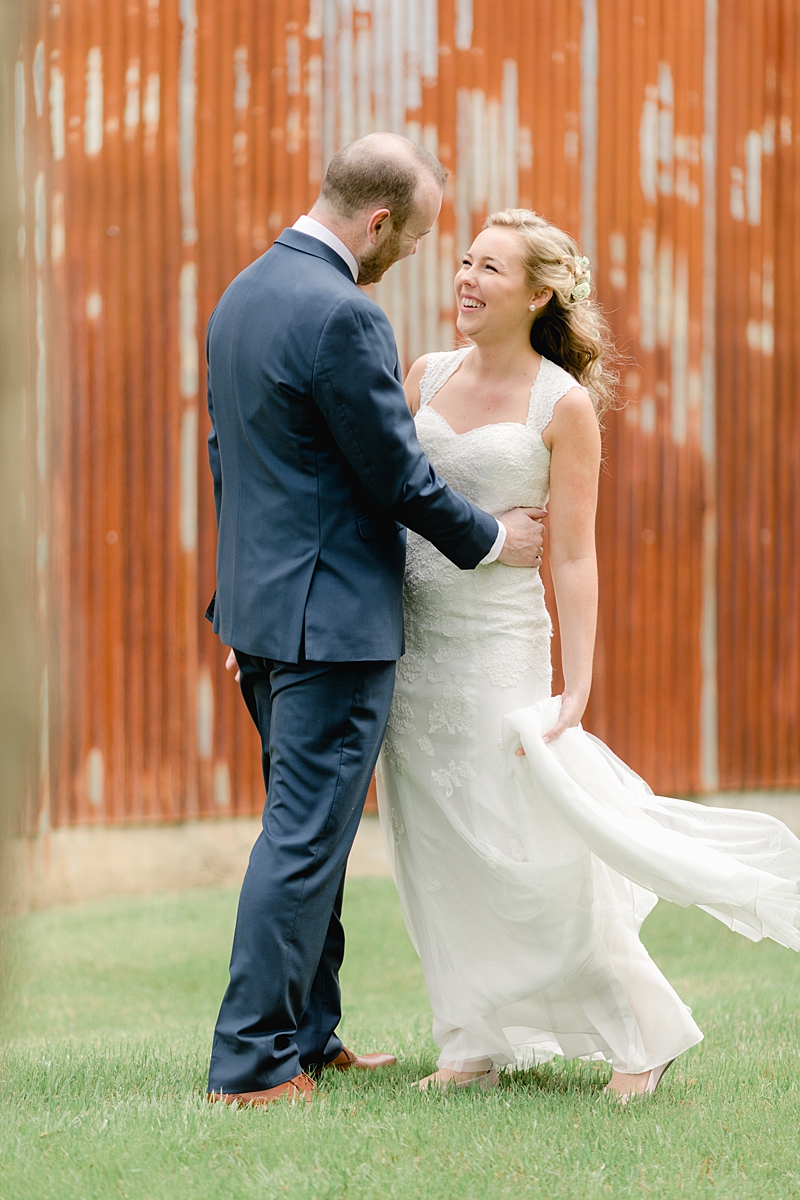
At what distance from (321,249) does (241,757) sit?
4034 millimetres

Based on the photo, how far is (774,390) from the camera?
732cm

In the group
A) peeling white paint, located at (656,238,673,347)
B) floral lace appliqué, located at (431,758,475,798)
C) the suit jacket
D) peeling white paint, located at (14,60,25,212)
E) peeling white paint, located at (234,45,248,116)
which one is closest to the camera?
peeling white paint, located at (14,60,25,212)

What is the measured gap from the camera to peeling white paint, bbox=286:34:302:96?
20.4 ft

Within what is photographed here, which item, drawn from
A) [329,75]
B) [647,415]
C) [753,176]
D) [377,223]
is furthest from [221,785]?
[753,176]

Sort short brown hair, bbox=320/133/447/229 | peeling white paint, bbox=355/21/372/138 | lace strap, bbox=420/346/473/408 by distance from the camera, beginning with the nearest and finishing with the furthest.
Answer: short brown hair, bbox=320/133/447/229
lace strap, bbox=420/346/473/408
peeling white paint, bbox=355/21/372/138

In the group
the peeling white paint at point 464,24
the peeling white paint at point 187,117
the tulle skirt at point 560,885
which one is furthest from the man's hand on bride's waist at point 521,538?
the peeling white paint at point 464,24

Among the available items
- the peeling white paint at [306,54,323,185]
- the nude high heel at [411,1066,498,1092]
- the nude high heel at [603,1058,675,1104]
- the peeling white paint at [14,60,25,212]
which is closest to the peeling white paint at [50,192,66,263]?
the peeling white paint at [306,54,323,185]

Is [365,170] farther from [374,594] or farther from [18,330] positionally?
[18,330]

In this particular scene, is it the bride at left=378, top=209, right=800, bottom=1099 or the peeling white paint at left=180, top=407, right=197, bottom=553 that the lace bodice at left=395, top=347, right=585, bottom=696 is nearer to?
the bride at left=378, top=209, right=800, bottom=1099

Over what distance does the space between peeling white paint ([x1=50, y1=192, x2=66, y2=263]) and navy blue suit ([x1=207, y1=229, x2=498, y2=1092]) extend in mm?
3788

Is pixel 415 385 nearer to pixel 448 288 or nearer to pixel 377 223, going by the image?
pixel 377 223

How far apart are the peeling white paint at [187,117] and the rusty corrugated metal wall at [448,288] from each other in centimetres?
1

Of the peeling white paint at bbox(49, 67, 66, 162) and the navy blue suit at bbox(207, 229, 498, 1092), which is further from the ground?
the peeling white paint at bbox(49, 67, 66, 162)

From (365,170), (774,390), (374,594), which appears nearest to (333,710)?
(374,594)
